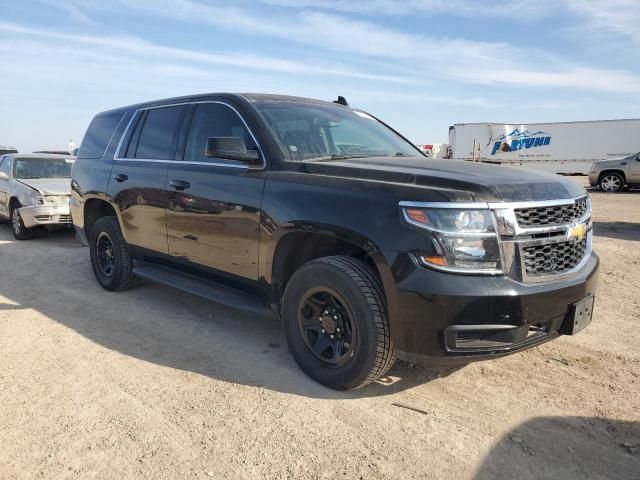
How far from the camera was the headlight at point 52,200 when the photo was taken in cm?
901

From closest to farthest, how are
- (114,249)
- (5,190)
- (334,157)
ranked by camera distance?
(334,157), (114,249), (5,190)

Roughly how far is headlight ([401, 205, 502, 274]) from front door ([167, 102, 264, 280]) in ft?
4.48

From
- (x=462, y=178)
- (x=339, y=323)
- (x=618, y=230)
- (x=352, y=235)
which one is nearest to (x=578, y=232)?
(x=462, y=178)

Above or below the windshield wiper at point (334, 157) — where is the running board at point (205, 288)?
below

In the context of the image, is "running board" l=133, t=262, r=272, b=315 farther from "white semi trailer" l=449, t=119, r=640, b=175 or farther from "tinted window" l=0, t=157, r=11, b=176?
"white semi trailer" l=449, t=119, r=640, b=175

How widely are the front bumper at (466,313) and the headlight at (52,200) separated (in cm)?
806

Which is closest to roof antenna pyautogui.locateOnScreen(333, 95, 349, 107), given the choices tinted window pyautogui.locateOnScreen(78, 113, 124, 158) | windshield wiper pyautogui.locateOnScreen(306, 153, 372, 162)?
windshield wiper pyautogui.locateOnScreen(306, 153, 372, 162)

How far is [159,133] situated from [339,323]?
2807mm

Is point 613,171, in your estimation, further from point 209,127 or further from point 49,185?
point 209,127

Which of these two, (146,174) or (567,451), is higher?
(146,174)

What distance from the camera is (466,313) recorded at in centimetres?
274

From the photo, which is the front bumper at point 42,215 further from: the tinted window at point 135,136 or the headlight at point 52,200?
the tinted window at point 135,136

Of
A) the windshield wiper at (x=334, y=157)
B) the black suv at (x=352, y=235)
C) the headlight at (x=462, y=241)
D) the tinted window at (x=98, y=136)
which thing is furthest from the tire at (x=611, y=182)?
the headlight at (x=462, y=241)

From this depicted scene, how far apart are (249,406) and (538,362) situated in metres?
2.09
